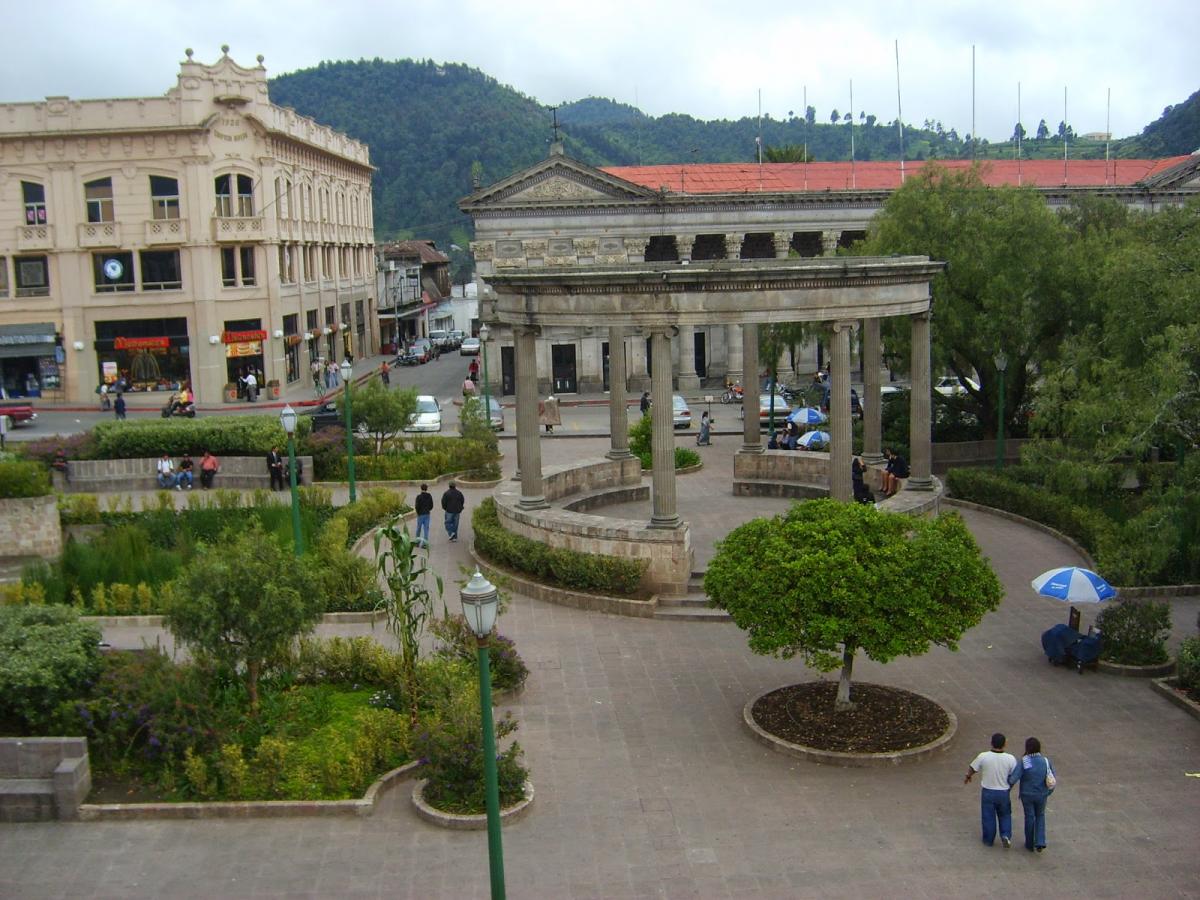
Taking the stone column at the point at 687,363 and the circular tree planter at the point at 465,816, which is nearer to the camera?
the circular tree planter at the point at 465,816

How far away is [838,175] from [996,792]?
5926cm

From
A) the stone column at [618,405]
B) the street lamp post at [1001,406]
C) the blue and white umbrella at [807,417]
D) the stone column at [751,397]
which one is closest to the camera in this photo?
the stone column at [618,405]

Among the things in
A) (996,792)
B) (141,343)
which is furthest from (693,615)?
(141,343)

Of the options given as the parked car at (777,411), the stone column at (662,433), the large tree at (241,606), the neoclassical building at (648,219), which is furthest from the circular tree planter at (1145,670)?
the neoclassical building at (648,219)

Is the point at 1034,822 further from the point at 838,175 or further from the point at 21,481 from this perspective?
the point at 838,175

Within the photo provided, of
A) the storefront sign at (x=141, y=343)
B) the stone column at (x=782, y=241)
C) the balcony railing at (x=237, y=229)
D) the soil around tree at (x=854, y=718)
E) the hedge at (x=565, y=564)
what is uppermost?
the balcony railing at (x=237, y=229)

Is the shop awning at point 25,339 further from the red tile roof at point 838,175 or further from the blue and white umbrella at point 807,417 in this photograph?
the blue and white umbrella at point 807,417

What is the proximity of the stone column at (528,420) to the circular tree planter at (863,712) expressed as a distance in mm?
8089

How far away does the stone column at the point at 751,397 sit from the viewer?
29438 millimetres

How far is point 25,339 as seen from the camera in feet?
182

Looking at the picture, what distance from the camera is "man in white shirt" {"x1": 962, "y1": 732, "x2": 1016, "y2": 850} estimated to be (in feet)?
43.7

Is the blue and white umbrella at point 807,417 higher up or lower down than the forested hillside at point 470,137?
lower down

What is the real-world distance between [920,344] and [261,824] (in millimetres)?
16821

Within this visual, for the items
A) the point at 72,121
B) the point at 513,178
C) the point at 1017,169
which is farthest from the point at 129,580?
the point at 1017,169
